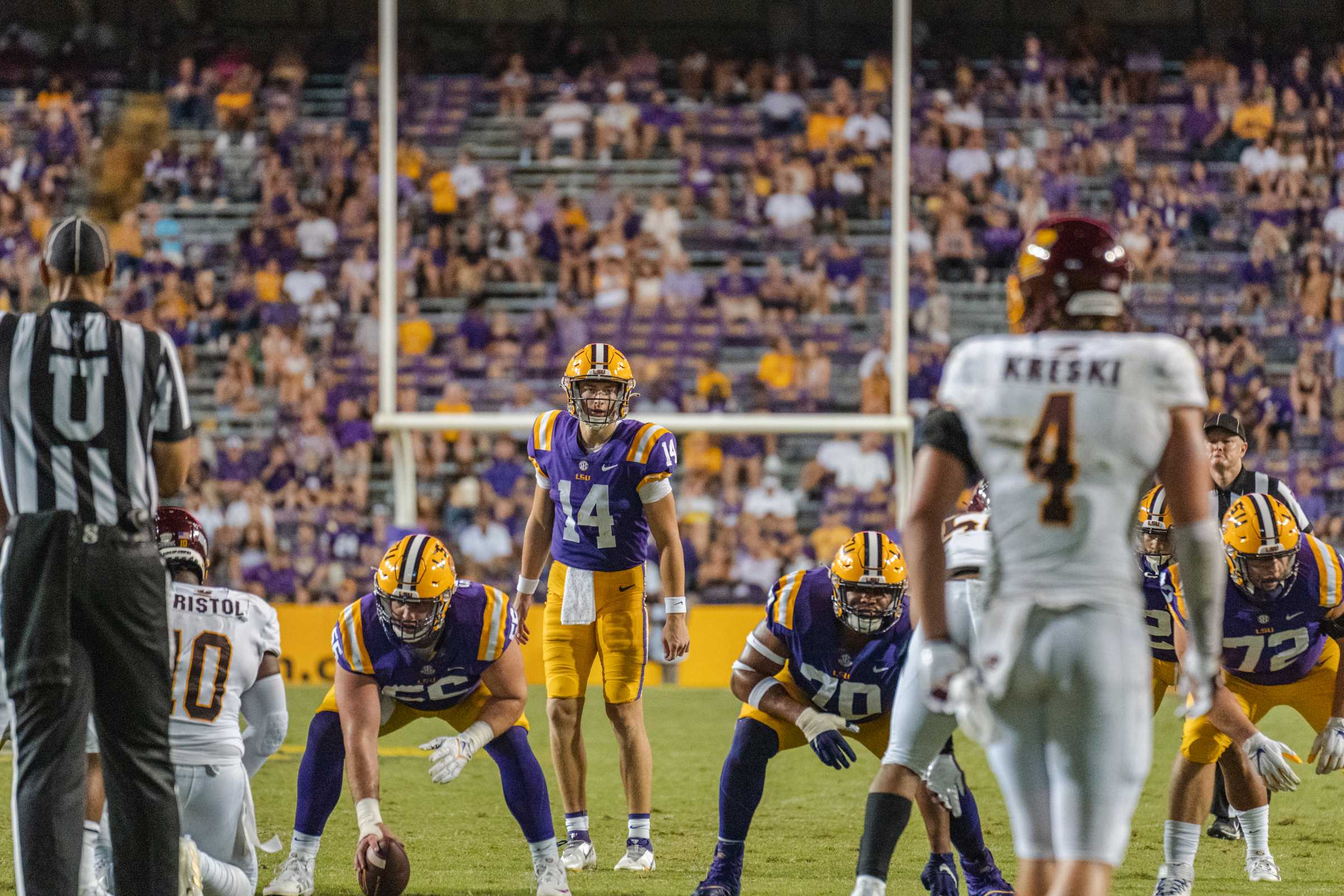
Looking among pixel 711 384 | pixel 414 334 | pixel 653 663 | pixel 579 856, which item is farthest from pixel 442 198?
pixel 579 856

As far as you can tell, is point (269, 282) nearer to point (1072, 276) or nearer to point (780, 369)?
point (780, 369)

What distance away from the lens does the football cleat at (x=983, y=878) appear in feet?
19.1

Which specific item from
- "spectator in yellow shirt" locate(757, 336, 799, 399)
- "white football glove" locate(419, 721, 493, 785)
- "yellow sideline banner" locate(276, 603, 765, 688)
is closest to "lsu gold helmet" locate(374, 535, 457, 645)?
"white football glove" locate(419, 721, 493, 785)

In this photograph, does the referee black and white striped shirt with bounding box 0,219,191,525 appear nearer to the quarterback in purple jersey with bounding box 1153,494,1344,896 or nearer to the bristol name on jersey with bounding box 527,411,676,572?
the bristol name on jersey with bounding box 527,411,676,572

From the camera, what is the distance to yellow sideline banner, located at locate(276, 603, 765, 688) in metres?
14.0

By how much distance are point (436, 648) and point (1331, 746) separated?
10.8ft

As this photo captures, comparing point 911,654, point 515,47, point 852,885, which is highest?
point 515,47

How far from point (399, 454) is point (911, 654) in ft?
36.1

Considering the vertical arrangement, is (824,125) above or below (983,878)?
above

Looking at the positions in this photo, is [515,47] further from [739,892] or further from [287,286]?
[739,892]

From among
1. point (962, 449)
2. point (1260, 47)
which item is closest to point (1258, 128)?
point (1260, 47)

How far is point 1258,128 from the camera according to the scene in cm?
1833

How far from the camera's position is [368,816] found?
5785 millimetres

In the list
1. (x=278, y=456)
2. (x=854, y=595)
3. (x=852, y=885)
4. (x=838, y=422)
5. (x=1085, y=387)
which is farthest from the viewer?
(x=278, y=456)
